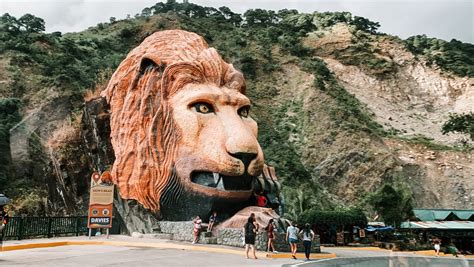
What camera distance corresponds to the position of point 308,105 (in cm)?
5388

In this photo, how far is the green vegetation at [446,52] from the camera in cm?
6588

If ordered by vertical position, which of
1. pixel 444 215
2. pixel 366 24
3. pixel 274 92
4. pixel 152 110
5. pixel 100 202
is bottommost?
pixel 444 215

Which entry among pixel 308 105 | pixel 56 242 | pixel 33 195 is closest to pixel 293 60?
pixel 308 105

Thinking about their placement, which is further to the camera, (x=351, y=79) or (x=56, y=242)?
(x=351, y=79)

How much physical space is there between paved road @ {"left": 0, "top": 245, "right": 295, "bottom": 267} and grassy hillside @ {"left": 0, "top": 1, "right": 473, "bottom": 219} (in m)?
10.1

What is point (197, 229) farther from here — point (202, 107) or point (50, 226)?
point (50, 226)

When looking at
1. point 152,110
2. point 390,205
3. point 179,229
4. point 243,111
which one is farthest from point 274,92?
point 179,229

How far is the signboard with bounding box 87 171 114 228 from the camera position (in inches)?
714

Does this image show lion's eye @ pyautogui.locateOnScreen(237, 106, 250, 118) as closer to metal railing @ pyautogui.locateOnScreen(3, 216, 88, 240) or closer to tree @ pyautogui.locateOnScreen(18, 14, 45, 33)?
metal railing @ pyautogui.locateOnScreen(3, 216, 88, 240)

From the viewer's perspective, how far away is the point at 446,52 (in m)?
70.4

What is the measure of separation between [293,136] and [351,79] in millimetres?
16791

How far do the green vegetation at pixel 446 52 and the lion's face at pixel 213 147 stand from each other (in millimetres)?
Result: 54139

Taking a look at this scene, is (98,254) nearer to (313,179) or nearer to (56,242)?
(56,242)

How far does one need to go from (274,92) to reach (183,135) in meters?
40.1
